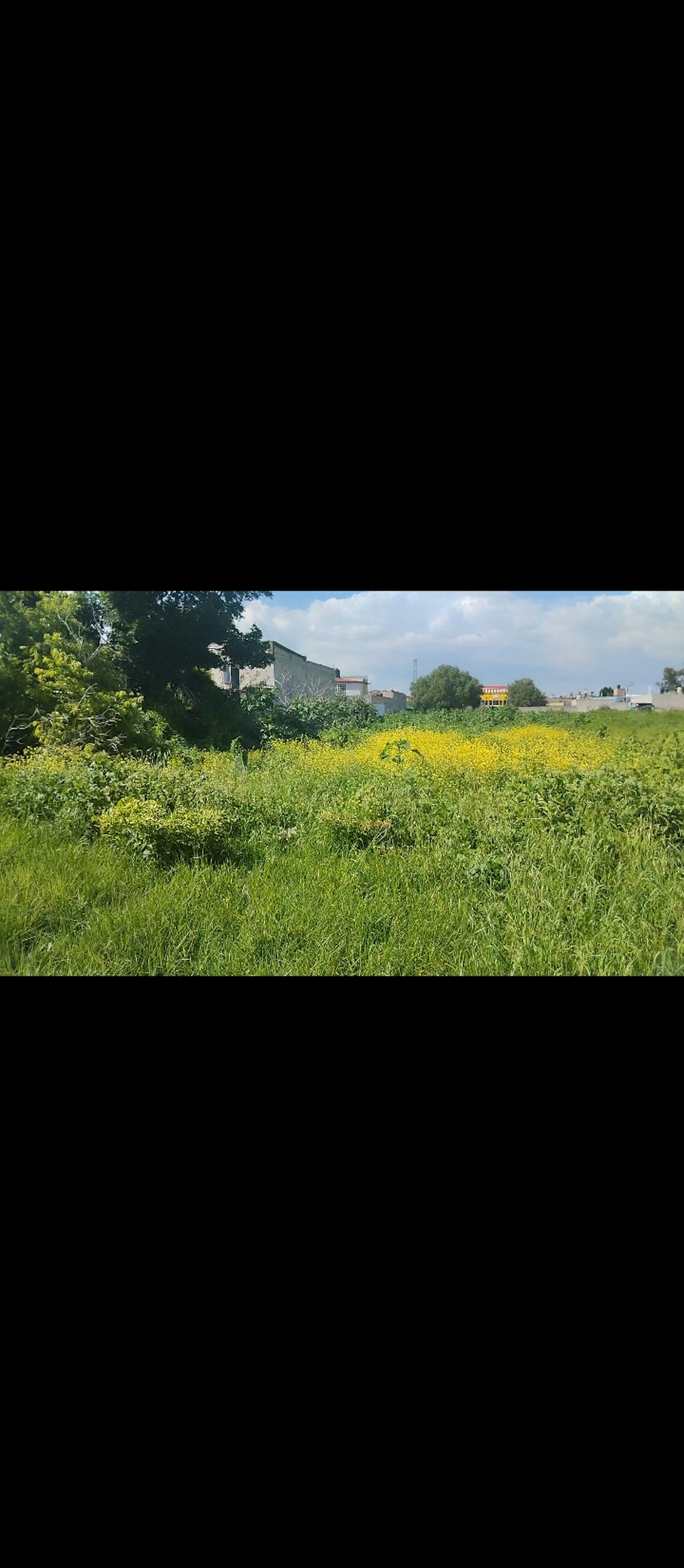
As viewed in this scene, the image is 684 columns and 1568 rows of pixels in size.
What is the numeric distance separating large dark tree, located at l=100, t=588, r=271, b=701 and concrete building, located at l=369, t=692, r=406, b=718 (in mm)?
450

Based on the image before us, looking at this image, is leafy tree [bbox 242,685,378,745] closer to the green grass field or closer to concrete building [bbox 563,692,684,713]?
the green grass field

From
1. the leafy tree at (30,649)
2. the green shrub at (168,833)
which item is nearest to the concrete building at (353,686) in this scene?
the green shrub at (168,833)

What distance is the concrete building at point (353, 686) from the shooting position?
241 centimetres

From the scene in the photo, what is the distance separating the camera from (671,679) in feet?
7.74

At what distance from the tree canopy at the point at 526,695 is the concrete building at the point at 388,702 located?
422mm

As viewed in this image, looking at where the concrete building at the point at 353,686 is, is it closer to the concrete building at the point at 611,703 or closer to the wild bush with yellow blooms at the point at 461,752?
the wild bush with yellow blooms at the point at 461,752

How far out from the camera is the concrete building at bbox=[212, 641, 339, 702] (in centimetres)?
240

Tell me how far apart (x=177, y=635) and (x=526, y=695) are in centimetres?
138

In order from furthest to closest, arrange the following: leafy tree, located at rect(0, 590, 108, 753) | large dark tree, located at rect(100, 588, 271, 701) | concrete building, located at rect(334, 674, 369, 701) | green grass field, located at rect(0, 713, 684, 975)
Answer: concrete building, located at rect(334, 674, 369, 701) → leafy tree, located at rect(0, 590, 108, 753) → large dark tree, located at rect(100, 588, 271, 701) → green grass field, located at rect(0, 713, 684, 975)

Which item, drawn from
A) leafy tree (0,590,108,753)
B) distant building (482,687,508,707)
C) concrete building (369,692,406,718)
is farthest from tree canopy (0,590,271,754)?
distant building (482,687,508,707)
